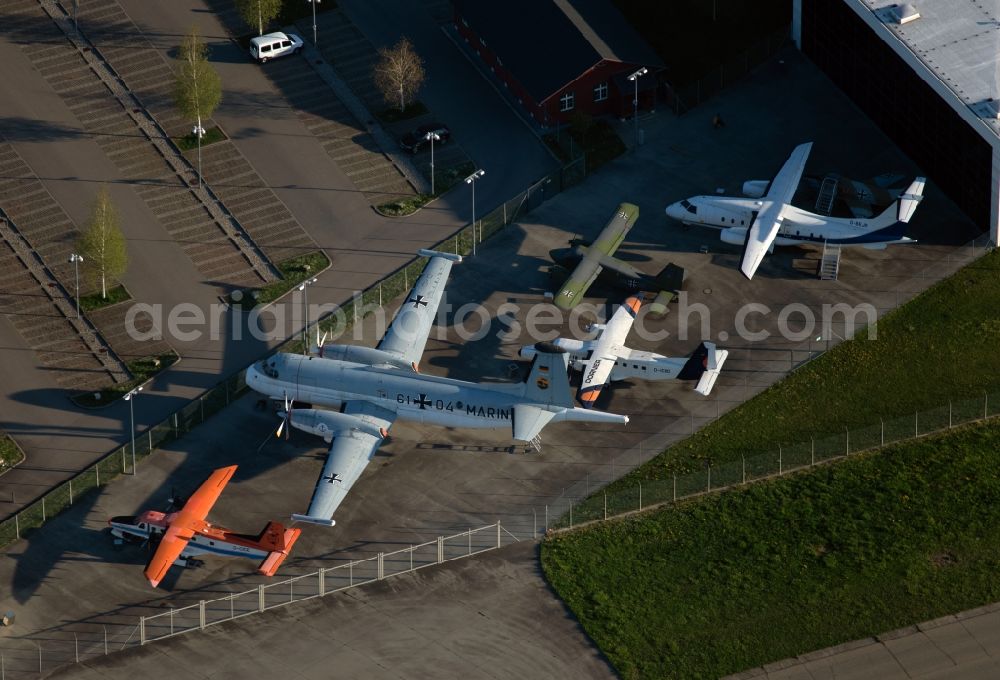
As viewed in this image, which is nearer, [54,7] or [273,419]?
[273,419]

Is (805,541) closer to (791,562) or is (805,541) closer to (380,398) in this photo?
(791,562)

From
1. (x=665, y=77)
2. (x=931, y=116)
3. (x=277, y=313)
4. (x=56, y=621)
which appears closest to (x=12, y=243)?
(x=277, y=313)

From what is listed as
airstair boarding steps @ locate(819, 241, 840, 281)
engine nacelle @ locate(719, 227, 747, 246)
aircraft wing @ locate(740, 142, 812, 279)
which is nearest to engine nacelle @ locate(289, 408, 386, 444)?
aircraft wing @ locate(740, 142, 812, 279)

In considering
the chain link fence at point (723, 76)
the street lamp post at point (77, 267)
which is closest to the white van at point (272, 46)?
the street lamp post at point (77, 267)

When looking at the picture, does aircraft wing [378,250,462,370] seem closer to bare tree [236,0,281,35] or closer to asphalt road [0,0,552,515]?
asphalt road [0,0,552,515]

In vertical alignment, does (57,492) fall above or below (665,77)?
below

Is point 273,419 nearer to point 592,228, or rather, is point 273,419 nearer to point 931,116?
point 592,228

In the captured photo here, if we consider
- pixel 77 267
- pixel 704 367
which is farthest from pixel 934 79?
pixel 77 267
